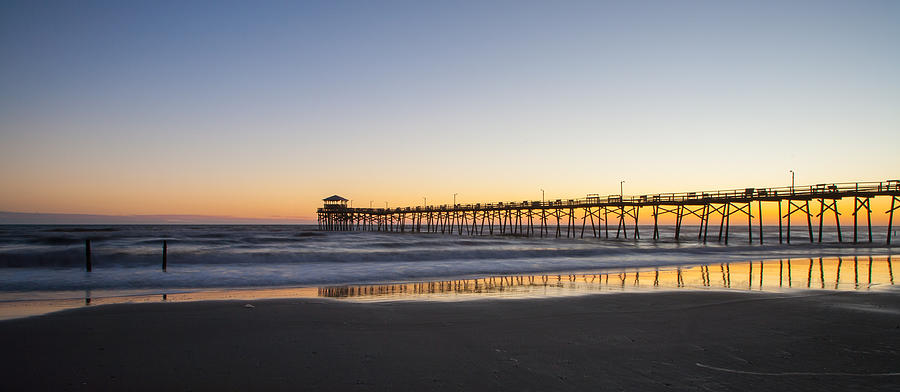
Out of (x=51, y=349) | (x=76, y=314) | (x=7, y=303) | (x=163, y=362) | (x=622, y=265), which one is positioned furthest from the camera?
(x=622, y=265)

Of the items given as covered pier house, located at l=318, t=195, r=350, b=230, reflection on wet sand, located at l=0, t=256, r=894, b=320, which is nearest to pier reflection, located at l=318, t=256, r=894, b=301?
reflection on wet sand, located at l=0, t=256, r=894, b=320

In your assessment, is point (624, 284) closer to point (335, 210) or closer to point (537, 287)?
point (537, 287)

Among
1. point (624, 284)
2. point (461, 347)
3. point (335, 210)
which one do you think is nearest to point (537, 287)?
point (624, 284)

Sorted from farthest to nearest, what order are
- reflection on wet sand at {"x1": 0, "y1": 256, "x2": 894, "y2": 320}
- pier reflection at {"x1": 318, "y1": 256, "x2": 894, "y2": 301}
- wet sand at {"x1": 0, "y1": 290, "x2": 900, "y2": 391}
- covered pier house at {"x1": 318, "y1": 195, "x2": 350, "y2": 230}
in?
covered pier house at {"x1": 318, "y1": 195, "x2": 350, "y2": 230} < pier reflection at {"x1": 318, "y1": 256, "x2": 894, "y2": 301} < reflection on wet sand at {"x1": 0, "y1": 256, "x2": 894, "y2": 320} < wet sand at {"x1": 0, "y1": 290, "x2": 900, "y2": 391}

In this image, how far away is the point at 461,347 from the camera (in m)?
5.93

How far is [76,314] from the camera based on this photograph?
829cm

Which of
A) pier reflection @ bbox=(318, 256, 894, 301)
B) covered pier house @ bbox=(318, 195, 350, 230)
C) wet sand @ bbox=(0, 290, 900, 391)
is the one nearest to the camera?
wet sand @ bbox=(0, 290, 900, 391)

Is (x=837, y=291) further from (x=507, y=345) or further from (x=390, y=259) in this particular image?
(x=390, y=259)

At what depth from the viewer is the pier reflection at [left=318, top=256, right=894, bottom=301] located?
11188 mm

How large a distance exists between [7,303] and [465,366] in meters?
10.8

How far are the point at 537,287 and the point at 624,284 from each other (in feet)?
8.15

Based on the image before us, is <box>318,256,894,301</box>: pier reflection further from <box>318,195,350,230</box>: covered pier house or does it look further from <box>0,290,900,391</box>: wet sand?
<box>318,195,350,230</box>: covered pier house

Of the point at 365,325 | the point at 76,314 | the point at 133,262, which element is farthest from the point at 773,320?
the point at 133,262

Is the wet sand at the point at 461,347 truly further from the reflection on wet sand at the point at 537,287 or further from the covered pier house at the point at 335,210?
the covered pier house at the point at 335,210
